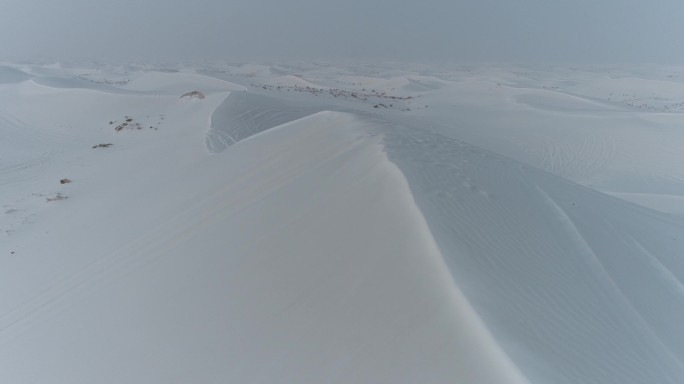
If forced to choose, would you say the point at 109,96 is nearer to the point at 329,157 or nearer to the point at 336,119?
the point at 336,119

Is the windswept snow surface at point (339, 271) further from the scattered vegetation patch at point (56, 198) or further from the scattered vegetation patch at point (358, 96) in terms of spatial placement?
the scattered vegetation patch at point (358, 96)

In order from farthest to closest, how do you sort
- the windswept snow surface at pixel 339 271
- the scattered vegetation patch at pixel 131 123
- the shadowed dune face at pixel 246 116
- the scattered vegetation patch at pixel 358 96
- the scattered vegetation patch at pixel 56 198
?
the scattered vegetation patch at pixel 358 96
the scattered vegetation patch at pixel 131 123
the shadowed dune face at pixel 246 116
the scattered vegetation patch at pixel 56 198
the windswept snow surface at pixel 339 271

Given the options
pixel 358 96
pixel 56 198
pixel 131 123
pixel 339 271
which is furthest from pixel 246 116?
pixel 339 271

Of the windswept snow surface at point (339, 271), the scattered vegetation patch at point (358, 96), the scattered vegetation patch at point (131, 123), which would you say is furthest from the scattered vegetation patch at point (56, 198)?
the scattered vegetation patch at point (358, 96)

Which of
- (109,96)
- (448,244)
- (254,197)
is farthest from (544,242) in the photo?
(109,96)

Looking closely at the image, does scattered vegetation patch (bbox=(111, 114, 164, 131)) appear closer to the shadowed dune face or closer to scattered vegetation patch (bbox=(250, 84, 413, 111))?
the shadowed dune face

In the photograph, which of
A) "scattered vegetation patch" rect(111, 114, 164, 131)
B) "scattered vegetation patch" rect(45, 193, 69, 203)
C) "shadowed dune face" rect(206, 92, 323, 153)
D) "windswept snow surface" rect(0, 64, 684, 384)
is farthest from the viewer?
"scattered vegetation patch" rect(111, 114, 164, 131)

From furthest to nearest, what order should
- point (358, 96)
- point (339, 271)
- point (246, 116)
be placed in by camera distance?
point (358, 96) < point (246, 116) < point (339, 271)

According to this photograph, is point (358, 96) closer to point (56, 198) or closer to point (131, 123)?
point (131, 123)

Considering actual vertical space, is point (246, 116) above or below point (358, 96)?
below

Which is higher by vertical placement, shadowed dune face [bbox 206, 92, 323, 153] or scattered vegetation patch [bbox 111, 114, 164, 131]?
shadowed dune face [bbox 206, 92, 323, 153]

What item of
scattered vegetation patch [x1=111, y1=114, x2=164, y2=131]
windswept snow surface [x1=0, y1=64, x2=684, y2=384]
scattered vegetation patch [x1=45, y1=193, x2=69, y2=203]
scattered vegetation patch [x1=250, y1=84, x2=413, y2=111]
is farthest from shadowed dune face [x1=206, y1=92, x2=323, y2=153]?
scattered vegetation patch [x1=250, y1=84, x2=413, y2=111]
